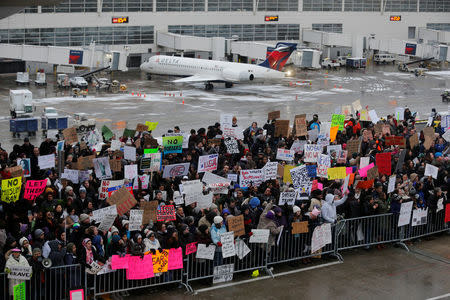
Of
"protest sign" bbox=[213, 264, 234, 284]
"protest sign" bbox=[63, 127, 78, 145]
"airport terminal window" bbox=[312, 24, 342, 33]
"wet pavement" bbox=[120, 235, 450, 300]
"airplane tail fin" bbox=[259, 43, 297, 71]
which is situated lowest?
"wet pavement" bbox=[120, 235, 450, 300]

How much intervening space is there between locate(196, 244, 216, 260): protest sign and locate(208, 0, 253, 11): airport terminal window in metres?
56.6

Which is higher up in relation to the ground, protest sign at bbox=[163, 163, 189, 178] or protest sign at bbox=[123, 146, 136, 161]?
protest sign at bbox=[123, 146, 136, 161]

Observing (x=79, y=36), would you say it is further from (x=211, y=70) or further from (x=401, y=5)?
(x=401, y=5)

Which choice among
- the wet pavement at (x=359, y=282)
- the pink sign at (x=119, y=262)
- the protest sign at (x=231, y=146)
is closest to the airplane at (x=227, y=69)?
the protest sign at (x=231, y=146)

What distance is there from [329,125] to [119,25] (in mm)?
42763

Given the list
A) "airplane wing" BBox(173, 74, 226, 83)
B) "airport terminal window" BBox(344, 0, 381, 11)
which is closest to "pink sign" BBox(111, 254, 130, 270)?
"airplane wing" BBox(173, 74, 226, 83)

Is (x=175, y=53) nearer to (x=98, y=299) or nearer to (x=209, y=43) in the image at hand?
(x=209, y=43)

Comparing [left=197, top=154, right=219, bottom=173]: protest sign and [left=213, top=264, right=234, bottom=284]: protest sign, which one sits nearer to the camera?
[left=213, top=264, right=234, bottom=284]: protest sign

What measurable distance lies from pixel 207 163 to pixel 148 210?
4859 mm

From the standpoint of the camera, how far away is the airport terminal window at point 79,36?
6141 centimetres

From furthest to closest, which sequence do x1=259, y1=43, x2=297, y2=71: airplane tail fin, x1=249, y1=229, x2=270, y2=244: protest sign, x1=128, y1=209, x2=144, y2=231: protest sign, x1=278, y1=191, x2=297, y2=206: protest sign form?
x1=259, y1=43, x2=297, y2=71: airplane tail fin
x1=278, y1=191, x2=297, y2=206: protest sign
x1=249, y1=229, x2=270, y2=244: protest sign
x1=128, y1=209, x2=144, y2=231: protest sign

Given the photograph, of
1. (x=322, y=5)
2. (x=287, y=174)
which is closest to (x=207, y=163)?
(x=287, y=174)

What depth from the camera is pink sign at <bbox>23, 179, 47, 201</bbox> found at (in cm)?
1722

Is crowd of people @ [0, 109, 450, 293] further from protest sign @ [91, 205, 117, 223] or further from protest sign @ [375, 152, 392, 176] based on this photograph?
protest sign @ [375, 152, 392, 176]
